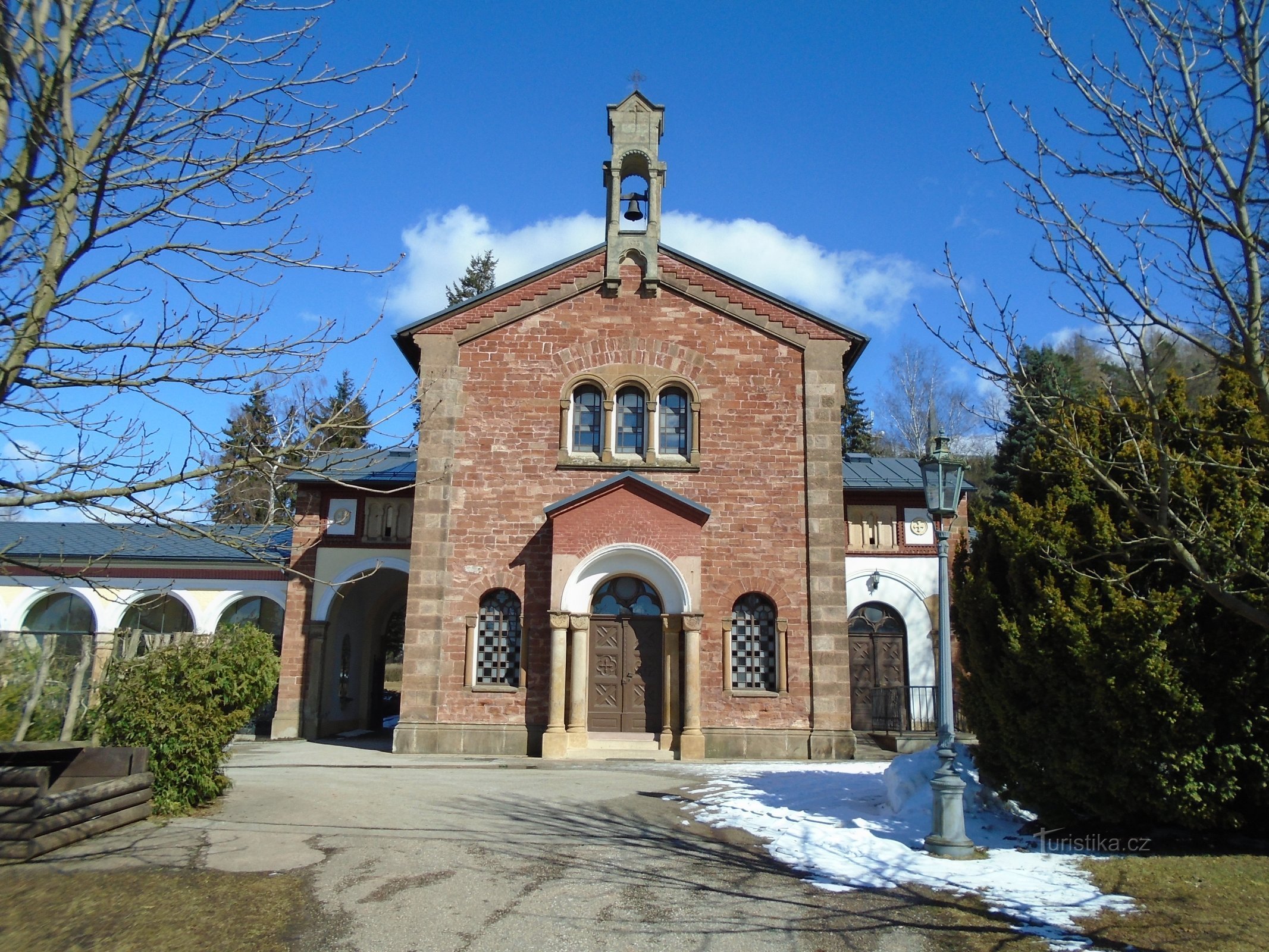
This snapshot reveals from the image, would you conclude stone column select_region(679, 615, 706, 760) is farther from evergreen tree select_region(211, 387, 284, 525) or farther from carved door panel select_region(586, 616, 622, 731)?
evergreen tree select_region(211, 387, 284, 525)

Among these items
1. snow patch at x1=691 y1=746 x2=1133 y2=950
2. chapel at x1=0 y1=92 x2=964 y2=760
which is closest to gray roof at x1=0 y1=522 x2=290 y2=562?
chapel at x1=0 y1=92 x2=964 y2=760

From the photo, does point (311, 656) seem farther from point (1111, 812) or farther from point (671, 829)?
point (1111, 812)

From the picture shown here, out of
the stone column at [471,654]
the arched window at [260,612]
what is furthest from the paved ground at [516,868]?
the arched window at [260,612]

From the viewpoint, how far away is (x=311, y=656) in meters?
19.7

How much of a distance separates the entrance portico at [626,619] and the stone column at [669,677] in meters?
0.01

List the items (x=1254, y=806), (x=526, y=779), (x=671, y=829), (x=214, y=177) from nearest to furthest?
(x=214, y=177) → (x=1254, y=806) → (x=671, y=829) → (x=526, y=779)

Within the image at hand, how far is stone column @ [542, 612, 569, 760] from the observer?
15.8 metres

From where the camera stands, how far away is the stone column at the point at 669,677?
636 inches

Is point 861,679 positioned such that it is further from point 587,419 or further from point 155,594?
→ point 155,594

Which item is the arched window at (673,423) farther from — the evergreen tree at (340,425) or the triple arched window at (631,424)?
the evergreen tree at (340,425)

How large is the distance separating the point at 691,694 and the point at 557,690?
7.41 feet

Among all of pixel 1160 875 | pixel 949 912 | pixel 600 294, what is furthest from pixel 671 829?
pixel 600 294

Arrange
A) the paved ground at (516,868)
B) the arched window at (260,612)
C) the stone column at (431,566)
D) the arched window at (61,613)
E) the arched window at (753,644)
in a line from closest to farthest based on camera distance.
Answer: the paved ground at (516,868) < the stone column at (431,566) < the arched window at (753,644) < the arched window at (260,612) < the arched window at (61,613)

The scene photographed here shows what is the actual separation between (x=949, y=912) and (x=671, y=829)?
353 cm
